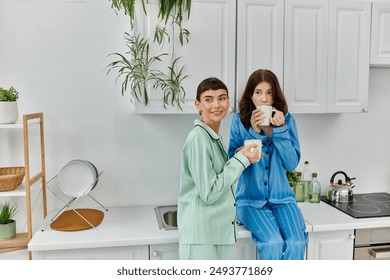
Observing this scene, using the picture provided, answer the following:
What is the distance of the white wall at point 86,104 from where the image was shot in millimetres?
1914

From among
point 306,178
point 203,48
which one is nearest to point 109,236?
point 203,48

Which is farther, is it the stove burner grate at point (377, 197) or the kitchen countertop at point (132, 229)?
the stove burner grate at point (377, 197)

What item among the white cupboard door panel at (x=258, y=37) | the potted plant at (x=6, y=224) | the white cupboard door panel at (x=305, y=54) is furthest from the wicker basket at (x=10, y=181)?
the white cupboard door panel at (x=305, y=54)

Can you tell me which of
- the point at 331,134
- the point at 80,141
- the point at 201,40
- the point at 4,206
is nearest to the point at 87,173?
the point at 80,141

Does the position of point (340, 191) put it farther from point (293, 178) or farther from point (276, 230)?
point (276, 230)

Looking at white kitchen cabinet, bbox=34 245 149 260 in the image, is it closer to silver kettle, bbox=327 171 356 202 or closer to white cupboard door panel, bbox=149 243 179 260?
white cupboard door panel, bbox=149 243 179 260

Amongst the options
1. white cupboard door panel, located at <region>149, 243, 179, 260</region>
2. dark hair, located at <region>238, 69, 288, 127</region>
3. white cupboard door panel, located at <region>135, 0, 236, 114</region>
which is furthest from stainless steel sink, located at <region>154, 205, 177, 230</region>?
dark hair, located at <region>238, 69, 288, 127</region>

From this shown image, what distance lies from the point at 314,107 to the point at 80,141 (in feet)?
A: 3.91

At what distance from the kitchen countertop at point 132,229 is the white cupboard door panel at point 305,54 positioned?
523mm

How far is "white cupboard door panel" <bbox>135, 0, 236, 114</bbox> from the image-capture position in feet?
5.71

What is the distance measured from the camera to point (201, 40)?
1754 millimetres

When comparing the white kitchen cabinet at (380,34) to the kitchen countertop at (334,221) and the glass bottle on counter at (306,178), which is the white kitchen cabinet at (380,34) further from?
the kitchen countertop at (334,221)

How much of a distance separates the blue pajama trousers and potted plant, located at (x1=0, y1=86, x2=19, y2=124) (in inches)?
42.2
